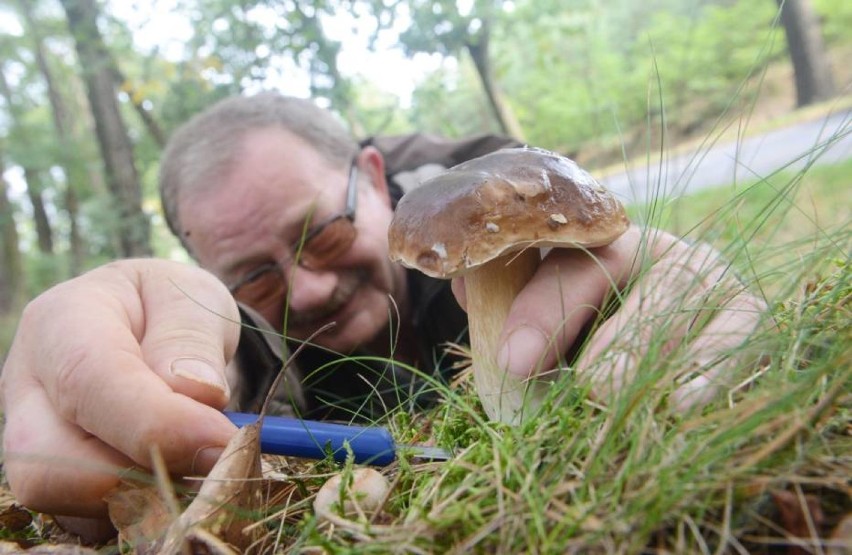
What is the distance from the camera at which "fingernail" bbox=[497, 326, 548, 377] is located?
85cm

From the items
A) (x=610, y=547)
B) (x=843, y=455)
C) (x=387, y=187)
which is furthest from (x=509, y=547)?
(x=387, y=187)

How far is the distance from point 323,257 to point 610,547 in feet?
5.97

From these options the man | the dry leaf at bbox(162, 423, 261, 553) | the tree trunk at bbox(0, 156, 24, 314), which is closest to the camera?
the dry leaf at bbox(162, 423, 261, 553)

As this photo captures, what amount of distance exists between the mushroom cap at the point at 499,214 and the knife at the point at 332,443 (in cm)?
27

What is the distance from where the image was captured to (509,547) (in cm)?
53

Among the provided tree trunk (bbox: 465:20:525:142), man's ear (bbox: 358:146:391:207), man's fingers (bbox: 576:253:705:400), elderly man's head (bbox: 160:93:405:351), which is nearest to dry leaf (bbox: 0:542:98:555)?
man's fingers (bbox: 576:253:705:400)

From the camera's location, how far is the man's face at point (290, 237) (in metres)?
2.16

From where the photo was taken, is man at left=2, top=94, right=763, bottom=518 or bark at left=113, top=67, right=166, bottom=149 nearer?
man at left=2, top=94, right=763, bottom=518

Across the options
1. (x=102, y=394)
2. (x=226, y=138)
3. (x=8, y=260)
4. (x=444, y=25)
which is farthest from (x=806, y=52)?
(x=8, y=260)

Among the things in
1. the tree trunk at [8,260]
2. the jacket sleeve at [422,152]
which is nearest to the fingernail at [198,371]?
the jacket sleeve at [422,152]

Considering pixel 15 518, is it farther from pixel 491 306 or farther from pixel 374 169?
pixel 374 169

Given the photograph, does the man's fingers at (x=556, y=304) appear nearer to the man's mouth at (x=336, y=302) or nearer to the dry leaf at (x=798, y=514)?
the dry leaf at (x=798, y=514)

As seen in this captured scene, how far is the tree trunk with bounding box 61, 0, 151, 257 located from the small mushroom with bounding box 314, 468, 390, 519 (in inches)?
215

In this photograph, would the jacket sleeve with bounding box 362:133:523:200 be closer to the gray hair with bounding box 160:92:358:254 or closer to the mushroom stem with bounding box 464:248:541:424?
the gray hair with bounding box 160:92:358:254
